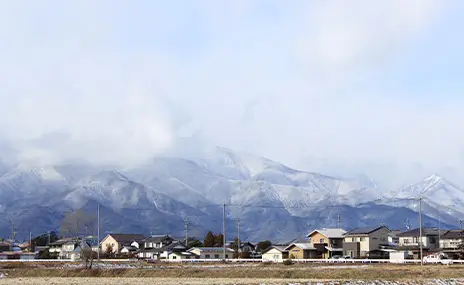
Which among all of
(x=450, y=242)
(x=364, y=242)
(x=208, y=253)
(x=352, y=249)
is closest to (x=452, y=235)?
(x=450, y=242)

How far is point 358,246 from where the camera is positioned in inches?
3637

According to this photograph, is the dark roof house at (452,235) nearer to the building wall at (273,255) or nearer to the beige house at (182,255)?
the building wall at (273,255)

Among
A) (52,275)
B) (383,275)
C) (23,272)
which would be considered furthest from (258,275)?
(23,272)

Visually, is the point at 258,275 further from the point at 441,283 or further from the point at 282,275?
the point at 441,283

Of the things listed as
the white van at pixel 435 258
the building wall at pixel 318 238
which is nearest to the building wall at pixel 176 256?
the building wall at pixel 318 238

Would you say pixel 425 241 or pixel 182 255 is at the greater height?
pixel 425 241

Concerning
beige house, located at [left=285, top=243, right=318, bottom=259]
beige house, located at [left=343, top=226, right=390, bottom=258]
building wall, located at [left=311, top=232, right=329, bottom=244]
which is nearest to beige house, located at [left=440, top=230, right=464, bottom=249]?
beige house, located at [left=343, top=226, right=390, bottom=258]

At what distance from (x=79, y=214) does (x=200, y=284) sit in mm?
109397

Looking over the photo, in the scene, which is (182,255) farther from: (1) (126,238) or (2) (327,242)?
(1) (126,238)

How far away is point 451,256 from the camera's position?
82.3 meters

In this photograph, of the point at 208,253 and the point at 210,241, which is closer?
the point at 208,253

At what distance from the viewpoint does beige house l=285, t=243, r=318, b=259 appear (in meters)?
89.7

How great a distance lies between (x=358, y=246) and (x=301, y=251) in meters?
9.28

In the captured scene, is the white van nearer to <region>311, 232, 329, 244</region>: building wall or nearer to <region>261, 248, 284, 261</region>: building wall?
<region>311, 232, 329, 244</region>: building wall
